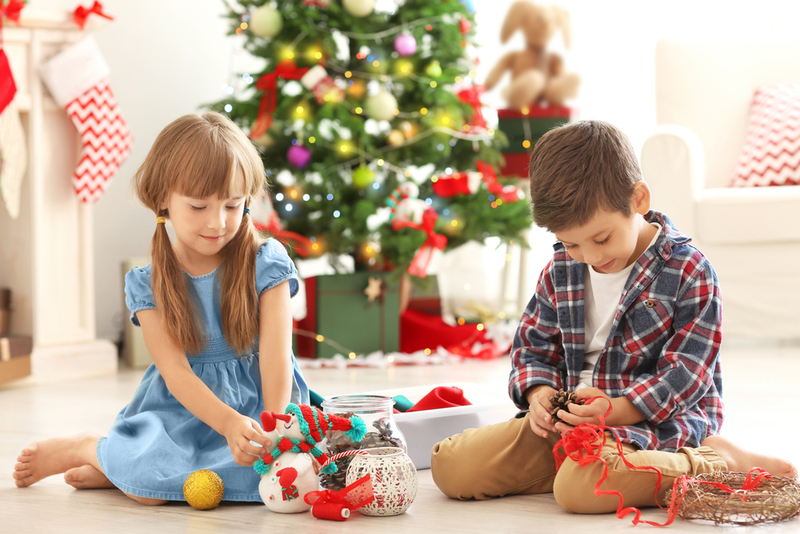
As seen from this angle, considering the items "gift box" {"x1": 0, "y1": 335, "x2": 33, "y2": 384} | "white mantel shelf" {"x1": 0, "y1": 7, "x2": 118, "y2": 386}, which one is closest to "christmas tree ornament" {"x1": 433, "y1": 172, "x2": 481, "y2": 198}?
"white mantel shelf" {"x1": 0, "y1": 7, "x2": 118, "y2": 386}

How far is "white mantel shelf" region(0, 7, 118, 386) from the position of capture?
2488 mm

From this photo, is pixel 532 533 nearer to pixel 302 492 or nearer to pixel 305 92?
pixel 302 492

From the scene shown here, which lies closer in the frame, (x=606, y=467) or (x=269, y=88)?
(x=606, y=467)

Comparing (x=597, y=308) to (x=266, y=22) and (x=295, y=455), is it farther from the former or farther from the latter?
(x=266, y=22)

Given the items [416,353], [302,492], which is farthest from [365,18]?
[302,492]

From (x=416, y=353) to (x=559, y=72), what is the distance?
1.40 metres

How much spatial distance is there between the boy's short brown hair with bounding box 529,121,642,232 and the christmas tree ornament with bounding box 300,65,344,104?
1.60 meters

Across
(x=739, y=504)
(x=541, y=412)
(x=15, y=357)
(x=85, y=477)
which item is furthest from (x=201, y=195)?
(x=15, y=357)

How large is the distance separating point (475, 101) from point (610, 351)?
186 centimetres

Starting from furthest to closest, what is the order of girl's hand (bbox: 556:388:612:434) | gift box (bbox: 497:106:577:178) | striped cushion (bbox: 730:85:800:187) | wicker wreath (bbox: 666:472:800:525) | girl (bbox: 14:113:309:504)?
gift box (bbox: 497:106:577:178) → striped cushion (bbox: 730:85:800:187) → girl (bbox: 14:113:309:504) → girl's hand (bbox: 556:388:612:434) → wicker wreath (bbox: 666:472:800:525)

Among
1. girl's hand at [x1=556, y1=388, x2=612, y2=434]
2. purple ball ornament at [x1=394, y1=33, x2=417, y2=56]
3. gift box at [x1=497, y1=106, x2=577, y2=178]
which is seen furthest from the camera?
gift box at [x1=497, y1=106, x2=577, y2=178]

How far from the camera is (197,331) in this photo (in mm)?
1348

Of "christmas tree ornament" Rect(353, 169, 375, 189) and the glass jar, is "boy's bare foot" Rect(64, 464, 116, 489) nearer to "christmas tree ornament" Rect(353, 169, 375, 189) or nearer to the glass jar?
the glass jar

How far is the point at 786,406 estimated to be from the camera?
1.87 m
